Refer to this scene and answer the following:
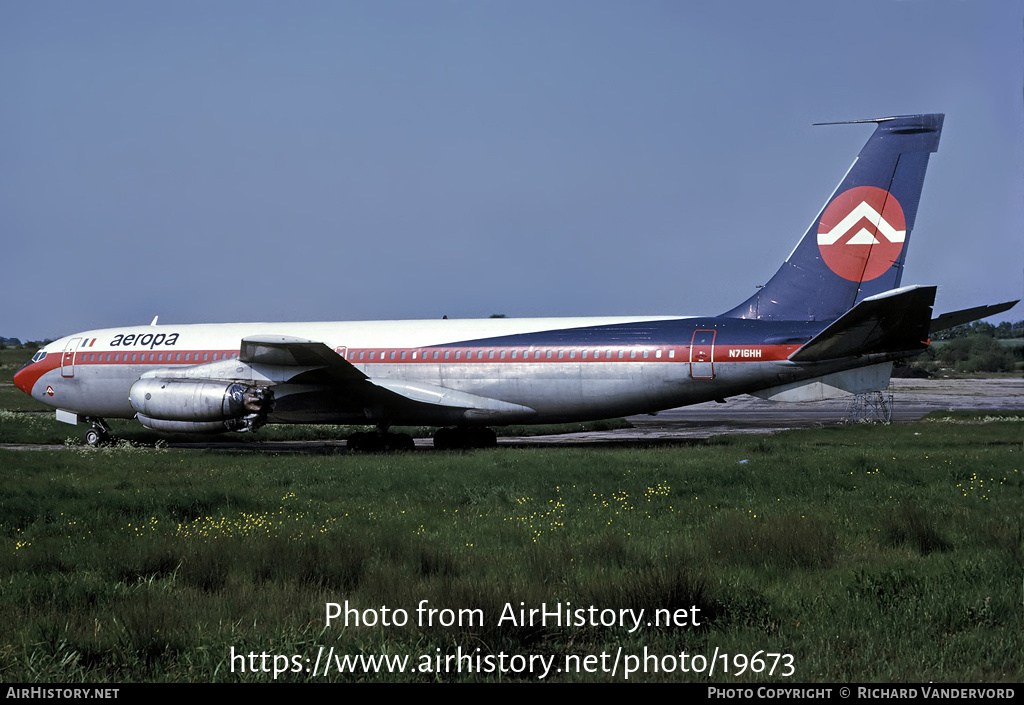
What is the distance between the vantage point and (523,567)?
884cm

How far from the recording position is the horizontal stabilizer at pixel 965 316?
56.3 feet

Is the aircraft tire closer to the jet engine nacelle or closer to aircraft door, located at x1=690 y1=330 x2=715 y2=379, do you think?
the jet engine nacelle

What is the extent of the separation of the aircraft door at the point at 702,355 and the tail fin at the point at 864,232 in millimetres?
1671

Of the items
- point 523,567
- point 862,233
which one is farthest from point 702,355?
point 523,567

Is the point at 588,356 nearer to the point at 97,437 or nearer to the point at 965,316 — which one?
the point at 965,316

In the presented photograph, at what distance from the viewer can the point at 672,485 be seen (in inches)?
559

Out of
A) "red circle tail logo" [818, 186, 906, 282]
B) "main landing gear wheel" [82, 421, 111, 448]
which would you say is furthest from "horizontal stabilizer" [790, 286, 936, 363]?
"main landing gear wheel" [82, 421, 111, 448]

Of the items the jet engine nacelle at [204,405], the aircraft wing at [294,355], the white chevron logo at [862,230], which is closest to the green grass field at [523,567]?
the jet engine nacelle at [204,405]

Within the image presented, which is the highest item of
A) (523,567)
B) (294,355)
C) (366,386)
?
(294,355)

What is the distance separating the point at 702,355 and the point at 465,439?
7.46 metres

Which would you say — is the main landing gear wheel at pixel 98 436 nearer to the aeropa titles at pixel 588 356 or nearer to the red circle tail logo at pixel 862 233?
the aeropa titles at pixel 588 356

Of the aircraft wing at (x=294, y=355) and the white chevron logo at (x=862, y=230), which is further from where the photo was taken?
the aircraft wing at (x=294, y=355)

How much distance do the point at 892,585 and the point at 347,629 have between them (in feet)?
15.9

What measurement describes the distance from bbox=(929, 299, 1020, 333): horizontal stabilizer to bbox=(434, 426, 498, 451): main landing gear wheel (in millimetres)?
11791
